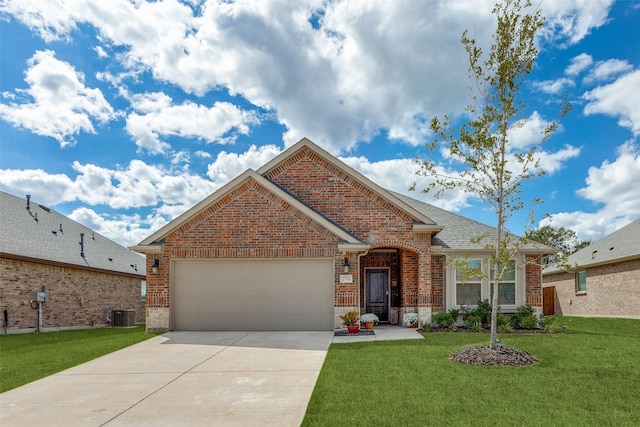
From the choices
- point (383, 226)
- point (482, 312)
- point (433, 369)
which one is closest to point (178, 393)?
point (433, 369)

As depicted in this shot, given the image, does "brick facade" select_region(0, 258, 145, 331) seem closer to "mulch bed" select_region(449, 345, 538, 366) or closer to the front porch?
the front porch

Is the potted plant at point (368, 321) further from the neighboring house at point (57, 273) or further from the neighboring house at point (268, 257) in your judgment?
the neighboring house at point (57, 273)

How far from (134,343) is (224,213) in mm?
4667

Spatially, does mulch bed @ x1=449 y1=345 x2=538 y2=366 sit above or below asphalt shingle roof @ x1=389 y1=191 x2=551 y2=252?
below

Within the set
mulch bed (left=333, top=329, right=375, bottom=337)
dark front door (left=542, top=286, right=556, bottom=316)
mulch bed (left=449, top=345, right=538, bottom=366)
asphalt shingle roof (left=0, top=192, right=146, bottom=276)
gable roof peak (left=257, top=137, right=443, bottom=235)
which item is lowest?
dark front door (left=542, top=286, right=556, bottom=316)

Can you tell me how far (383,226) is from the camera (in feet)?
50.0

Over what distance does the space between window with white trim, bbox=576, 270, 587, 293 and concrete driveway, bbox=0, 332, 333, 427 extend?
1980cm

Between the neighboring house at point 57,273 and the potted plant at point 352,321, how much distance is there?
458 inches

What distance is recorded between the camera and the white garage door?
14375mm

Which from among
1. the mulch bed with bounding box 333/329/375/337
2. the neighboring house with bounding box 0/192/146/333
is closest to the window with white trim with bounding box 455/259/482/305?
the mulch bed with bounding box 333/329/375/337

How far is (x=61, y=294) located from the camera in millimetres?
18172

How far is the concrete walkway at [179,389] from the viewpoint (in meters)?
5.90

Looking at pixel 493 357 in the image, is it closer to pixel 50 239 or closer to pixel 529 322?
pixel 529 322

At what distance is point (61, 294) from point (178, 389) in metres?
13.5
